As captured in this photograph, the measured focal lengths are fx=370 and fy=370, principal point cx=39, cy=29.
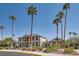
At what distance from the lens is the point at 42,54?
9.00 m

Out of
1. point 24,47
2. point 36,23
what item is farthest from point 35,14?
point 24,47

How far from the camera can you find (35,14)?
911cm

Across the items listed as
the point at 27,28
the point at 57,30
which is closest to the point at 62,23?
the point at 57,30

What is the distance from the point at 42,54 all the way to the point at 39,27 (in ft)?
2.18

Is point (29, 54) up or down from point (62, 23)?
down

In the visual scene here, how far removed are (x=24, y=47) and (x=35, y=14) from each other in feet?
2.83

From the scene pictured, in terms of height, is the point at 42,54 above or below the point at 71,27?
below

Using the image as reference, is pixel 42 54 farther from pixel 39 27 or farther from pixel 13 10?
pixel 13 10

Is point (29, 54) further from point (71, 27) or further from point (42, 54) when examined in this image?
point (71, 27)

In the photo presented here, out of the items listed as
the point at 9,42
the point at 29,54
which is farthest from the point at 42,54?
the point at 9,42

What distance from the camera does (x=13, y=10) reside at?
9.02 m

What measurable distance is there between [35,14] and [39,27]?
0.34 m

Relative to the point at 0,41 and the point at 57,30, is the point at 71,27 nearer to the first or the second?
the point at 57,30

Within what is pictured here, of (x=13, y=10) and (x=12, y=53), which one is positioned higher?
(x=13, y=10)
